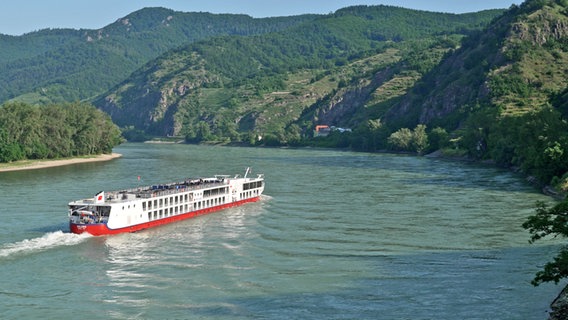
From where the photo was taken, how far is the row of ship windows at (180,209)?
86.9 m

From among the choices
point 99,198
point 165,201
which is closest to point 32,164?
point 165,201

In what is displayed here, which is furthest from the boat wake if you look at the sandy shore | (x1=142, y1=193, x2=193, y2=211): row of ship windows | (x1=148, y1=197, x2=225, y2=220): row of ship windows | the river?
the sandy shore

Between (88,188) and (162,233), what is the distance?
45.2 meters

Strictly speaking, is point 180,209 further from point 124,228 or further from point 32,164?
point 32,164

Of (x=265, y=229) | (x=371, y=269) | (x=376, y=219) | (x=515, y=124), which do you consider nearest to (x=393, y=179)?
(x=515, y=124)

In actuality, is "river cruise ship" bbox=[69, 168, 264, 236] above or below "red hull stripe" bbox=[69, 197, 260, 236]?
above

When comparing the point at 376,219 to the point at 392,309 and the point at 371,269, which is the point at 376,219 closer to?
the point at 371,269

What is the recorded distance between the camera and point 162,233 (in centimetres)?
8200

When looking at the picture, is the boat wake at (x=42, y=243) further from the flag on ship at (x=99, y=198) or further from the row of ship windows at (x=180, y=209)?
the row of ship windows at (x=180, y=209)

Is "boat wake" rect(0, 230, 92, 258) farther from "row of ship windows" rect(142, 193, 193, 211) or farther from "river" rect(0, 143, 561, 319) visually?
"row of ship windows" rect(142, 193, 193, 211)

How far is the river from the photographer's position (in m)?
52.9

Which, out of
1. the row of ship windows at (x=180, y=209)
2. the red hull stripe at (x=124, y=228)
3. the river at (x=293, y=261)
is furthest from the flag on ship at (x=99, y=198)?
the row of ship windows at (x=180, y=209)

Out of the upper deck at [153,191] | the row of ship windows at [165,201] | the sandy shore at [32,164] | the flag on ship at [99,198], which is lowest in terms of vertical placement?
the sandy shore at [32,164]

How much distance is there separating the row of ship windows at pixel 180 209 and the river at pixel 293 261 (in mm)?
2030
